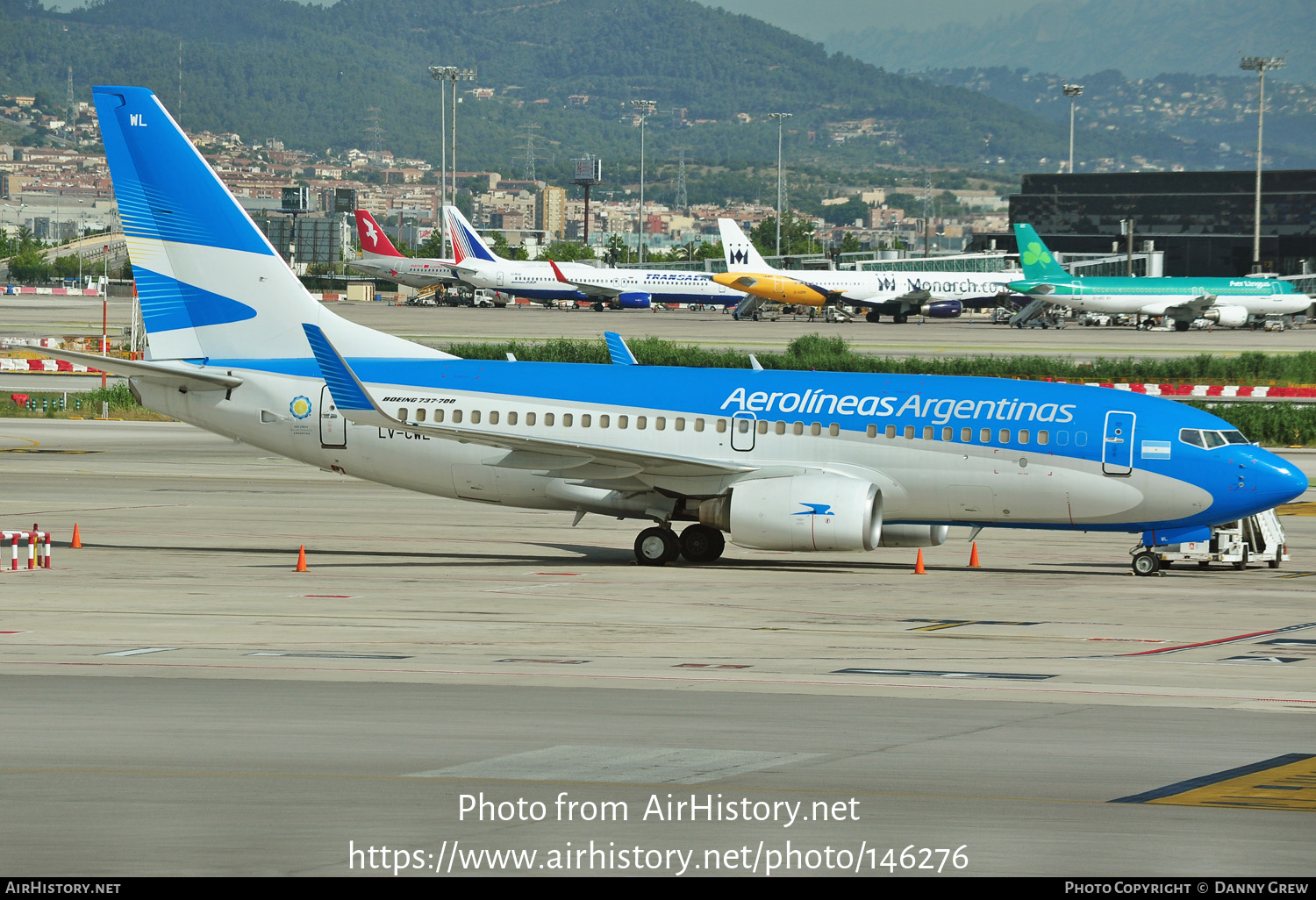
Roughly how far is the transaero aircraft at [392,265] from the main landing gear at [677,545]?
116 meters

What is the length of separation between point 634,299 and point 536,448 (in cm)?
11011

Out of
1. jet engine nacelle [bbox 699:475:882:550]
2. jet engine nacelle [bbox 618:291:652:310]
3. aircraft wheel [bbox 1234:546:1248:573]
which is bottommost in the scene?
aircraft wheel [bbox 1234:546:1248:573]

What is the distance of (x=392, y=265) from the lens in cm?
15150

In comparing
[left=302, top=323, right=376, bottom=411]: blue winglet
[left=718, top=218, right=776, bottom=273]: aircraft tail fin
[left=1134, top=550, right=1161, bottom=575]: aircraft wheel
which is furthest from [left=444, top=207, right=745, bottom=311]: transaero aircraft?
[left=302, top=323, right=376, bottom=411]: blue winglet

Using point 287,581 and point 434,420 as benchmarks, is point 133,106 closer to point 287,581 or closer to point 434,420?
point 434,420

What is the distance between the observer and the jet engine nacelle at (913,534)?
30.3 m

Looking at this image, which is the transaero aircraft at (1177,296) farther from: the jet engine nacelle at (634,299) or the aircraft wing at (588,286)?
the aircraft wing at (588,286)

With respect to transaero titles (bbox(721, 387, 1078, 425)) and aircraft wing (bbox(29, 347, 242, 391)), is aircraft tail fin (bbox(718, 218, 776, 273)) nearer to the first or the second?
aircraft wing (bbox(29, 347, 242, 391))

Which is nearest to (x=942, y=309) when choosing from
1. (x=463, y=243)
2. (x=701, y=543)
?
(x=463, y=243)

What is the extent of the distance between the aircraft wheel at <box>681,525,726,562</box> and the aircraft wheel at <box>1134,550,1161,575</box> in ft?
26.2

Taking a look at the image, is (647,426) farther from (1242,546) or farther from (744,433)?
(1242,546)

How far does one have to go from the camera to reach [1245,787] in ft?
42.2

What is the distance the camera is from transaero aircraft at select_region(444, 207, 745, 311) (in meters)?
136

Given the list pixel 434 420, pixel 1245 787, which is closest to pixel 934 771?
pixel 1245 787
